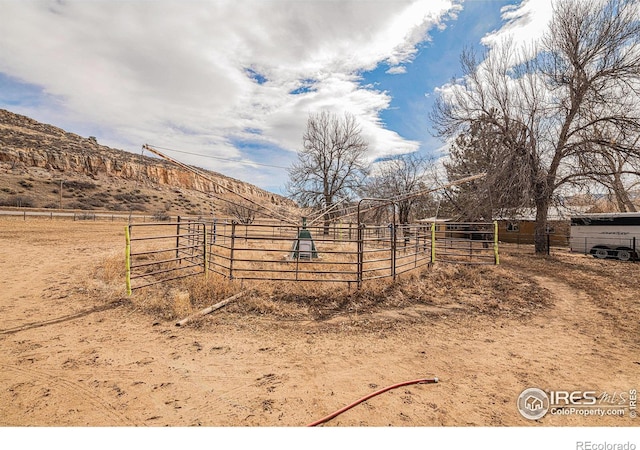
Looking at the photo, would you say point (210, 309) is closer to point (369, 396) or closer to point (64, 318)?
point (64, 318)

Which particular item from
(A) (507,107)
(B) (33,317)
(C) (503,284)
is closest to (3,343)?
(B) (33,317)

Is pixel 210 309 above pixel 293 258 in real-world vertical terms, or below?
below

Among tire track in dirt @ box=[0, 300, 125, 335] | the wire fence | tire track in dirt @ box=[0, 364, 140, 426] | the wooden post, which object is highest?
the wire fence

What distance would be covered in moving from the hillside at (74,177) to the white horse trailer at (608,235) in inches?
880

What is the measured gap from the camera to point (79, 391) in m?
3.06

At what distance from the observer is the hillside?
119 ft

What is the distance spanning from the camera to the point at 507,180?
40.8 feet

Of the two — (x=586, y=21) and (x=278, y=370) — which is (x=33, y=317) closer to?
(x=278, y=370)

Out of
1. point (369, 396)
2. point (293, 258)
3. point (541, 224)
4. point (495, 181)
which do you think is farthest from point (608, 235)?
point (369, 396)

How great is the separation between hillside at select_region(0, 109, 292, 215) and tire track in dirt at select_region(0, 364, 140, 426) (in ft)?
81.3

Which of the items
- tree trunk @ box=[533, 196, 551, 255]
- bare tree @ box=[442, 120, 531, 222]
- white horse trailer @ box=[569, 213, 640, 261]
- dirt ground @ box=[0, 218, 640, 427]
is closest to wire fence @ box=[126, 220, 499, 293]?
dirt ground @ box=[0, 218, 640, 427]

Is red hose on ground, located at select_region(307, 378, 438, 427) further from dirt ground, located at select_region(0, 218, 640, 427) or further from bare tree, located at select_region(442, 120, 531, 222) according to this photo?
bare tree, located at select_region(442, 120, 531, 222)

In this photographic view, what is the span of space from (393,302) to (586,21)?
15.7 meters

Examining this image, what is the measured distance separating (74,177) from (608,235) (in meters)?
64.1
